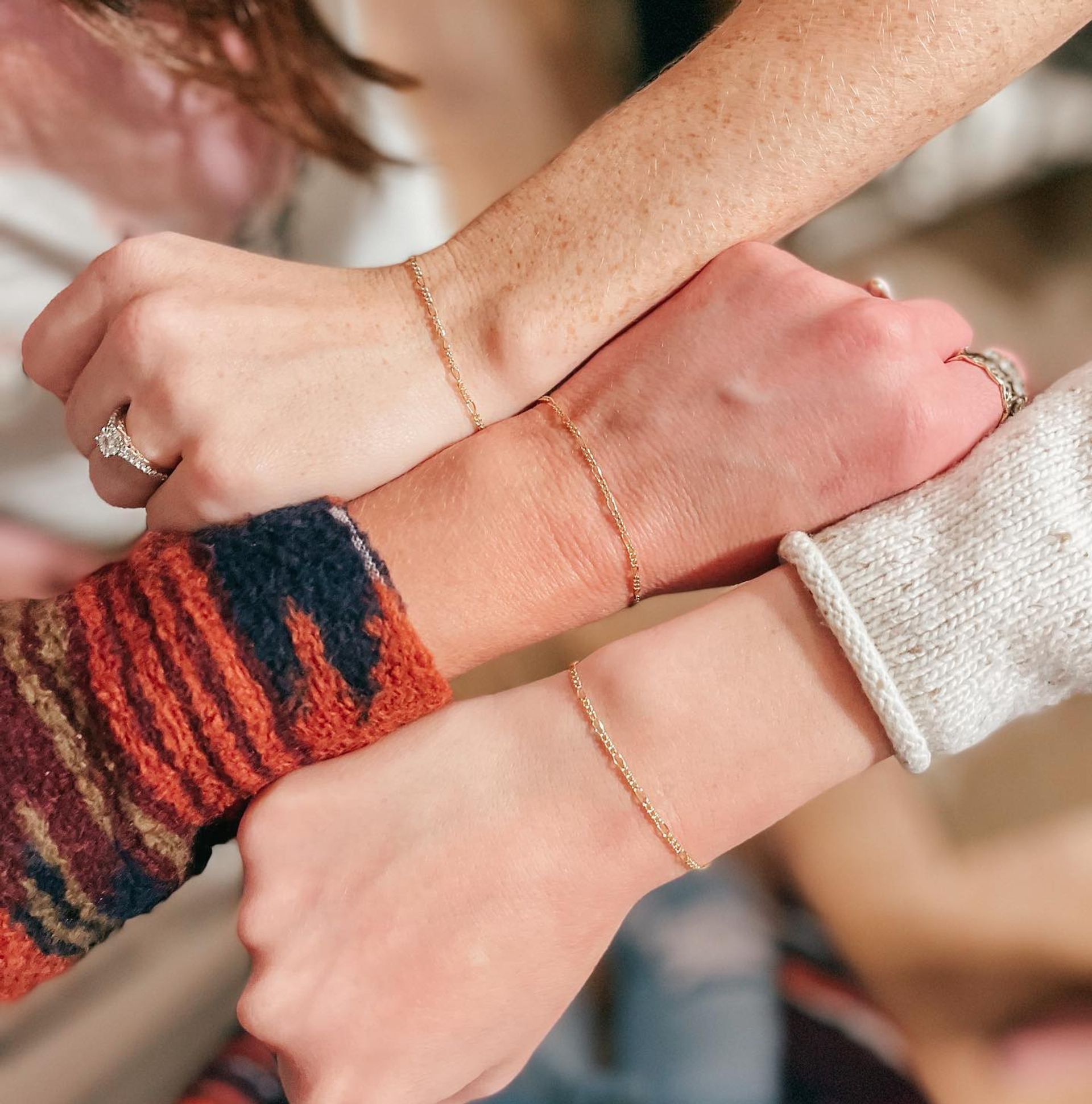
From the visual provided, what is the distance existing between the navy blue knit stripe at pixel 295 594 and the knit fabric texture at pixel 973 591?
11.2 inches

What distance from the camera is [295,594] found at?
20.5 inches

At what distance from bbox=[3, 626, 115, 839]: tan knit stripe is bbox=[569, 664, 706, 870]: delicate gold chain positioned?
31 centimetres

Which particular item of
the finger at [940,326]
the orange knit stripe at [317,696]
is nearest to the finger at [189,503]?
the orange knit stripe at [317,696]

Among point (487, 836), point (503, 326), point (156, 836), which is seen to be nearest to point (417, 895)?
point (487, 836)

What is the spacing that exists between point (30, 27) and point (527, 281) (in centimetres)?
60

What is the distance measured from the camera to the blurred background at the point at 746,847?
730 mm

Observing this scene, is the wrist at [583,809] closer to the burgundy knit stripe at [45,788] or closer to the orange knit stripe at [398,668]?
the orange knit stripe at [398,668]

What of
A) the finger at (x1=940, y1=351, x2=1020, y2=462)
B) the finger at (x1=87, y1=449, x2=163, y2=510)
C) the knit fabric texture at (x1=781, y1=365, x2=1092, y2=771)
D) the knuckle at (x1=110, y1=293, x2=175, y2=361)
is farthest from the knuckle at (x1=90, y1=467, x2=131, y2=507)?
the finger at (x1=940, y1=351, x2=1020, y2=462)

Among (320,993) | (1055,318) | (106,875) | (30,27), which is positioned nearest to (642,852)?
(320,993)

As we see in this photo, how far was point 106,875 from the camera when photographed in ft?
1.80

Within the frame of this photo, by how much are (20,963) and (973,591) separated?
2.12 ft

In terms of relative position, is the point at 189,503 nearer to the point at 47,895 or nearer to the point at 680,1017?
the point at 47,895

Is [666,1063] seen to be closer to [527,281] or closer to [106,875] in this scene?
[106,875]

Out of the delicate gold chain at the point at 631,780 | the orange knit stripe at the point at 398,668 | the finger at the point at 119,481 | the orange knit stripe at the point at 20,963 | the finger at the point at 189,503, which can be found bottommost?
the delicate gold chain at the point at 631,780
